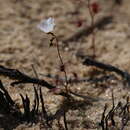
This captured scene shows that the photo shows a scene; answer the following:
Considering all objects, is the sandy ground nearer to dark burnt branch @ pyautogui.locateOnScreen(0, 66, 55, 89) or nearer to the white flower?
dark burnt branch @ pyautogui.locateOnScreen(0, 66, 55, 89)

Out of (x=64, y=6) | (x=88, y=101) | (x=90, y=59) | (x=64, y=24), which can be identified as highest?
(x=64, y=6)

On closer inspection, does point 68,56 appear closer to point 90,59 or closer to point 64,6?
point 90,59

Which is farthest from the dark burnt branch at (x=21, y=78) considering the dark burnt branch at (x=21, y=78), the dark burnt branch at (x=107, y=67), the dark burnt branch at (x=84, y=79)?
the dark burnt branch at (x=107, y=67)

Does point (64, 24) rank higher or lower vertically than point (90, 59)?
higher

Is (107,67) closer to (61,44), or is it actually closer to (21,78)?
(61,44)

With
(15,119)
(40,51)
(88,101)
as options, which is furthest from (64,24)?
(15,119)

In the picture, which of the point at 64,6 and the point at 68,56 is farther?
the point at 64,6

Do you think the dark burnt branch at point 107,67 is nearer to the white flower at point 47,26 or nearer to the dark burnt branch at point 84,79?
the dark burnt branch at point 84,79

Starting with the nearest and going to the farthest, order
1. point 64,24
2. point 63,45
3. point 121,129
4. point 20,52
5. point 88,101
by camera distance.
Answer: point 121,129, point 88,101, point 20,52, point 63,45, point 64,24

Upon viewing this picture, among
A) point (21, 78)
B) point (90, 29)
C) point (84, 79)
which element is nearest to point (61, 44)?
point (90, 29)
